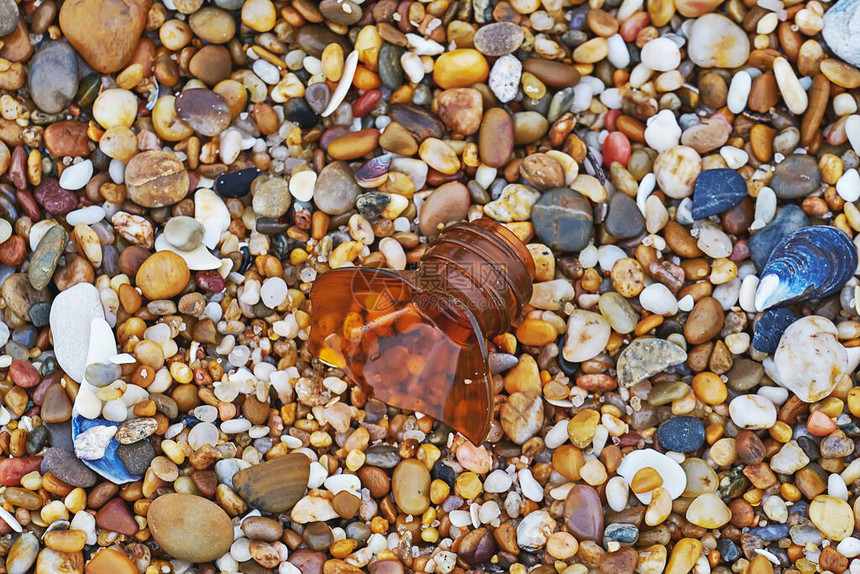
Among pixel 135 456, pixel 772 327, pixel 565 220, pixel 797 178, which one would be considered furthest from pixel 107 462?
pixel 797 178

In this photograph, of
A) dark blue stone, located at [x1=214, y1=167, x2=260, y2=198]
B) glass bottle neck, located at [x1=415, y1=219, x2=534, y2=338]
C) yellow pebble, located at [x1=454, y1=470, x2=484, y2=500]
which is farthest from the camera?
dark blue stone, located at [x1=214, y1=167, x2=260, y2=198]

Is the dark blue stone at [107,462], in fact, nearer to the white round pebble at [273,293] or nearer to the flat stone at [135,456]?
the flat stone at [135,456]

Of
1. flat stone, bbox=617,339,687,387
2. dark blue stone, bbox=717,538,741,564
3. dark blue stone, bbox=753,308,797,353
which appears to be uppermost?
dark blue stone, bbox=753,308,797,353

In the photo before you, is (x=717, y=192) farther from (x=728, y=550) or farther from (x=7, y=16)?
(x=7, y=16)

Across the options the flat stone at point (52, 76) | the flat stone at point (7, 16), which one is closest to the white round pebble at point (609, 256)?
the flat stone at point (52, 76)

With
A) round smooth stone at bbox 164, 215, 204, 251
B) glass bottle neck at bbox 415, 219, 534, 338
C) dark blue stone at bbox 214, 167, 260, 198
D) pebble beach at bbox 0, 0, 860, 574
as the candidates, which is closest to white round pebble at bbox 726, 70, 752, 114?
pebble beach at bbox 0, 0, 860, 574

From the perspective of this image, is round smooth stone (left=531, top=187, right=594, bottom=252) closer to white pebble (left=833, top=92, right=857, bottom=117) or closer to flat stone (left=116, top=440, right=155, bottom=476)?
white pebble (left=833, top=92, right=857, bottom=117)
